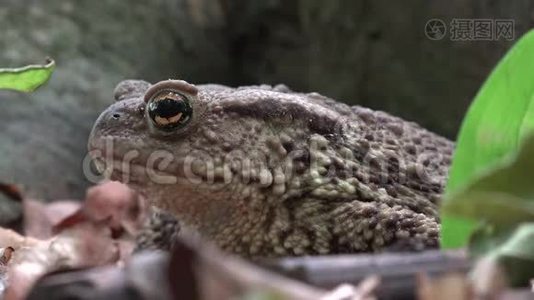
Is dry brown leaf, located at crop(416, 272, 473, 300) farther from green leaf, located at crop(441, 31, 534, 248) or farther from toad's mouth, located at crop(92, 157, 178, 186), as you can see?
toad's mouth, located at crop(92, 157, 178, 186)

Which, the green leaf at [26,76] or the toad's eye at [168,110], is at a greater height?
the green leaf at [26,76]

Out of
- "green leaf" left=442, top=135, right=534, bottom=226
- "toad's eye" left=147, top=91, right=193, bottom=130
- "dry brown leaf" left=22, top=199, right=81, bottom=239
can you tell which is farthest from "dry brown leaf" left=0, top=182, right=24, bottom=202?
"green leaf" left=442, top=135, right=534, bottom=226

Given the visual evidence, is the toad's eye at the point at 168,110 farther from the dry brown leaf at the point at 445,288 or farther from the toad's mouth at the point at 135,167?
Result: the dry brown leaf at the point at 445,288

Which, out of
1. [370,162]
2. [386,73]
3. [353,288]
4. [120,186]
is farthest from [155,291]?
[386,73]

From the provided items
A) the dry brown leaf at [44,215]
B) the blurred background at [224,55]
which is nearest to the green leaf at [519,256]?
the dry brown leaf at [44,215]

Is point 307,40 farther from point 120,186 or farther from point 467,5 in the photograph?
point 120,186

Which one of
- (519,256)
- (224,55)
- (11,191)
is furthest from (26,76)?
(224,55)

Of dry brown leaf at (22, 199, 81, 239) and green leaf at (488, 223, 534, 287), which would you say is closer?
green leaf at (488, 223, 534, 287)
